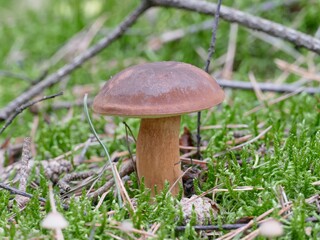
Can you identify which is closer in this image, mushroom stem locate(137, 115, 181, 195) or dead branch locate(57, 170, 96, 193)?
mushroom stem locate(137, 115, 181, 195)

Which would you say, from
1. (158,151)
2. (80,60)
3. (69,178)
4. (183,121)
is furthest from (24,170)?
(80,60)

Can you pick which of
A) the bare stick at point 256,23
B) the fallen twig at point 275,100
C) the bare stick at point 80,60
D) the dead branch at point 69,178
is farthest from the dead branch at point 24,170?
the fallen twig at point 275,100

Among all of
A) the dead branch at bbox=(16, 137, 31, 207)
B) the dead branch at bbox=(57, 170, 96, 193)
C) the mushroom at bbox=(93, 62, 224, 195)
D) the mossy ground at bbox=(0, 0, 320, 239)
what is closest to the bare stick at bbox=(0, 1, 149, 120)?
the mossy ground at bbox=(0, 0, 320, 239)

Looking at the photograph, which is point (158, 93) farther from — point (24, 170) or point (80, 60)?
point (80, 60)

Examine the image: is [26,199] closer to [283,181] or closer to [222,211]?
[222,211]

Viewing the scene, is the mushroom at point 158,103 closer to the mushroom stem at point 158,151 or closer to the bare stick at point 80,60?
the mushroom stem at point 158,151

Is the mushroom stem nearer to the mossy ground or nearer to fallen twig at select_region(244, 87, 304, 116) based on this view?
the mossy ground

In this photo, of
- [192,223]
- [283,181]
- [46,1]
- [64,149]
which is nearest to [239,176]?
[283,181]
